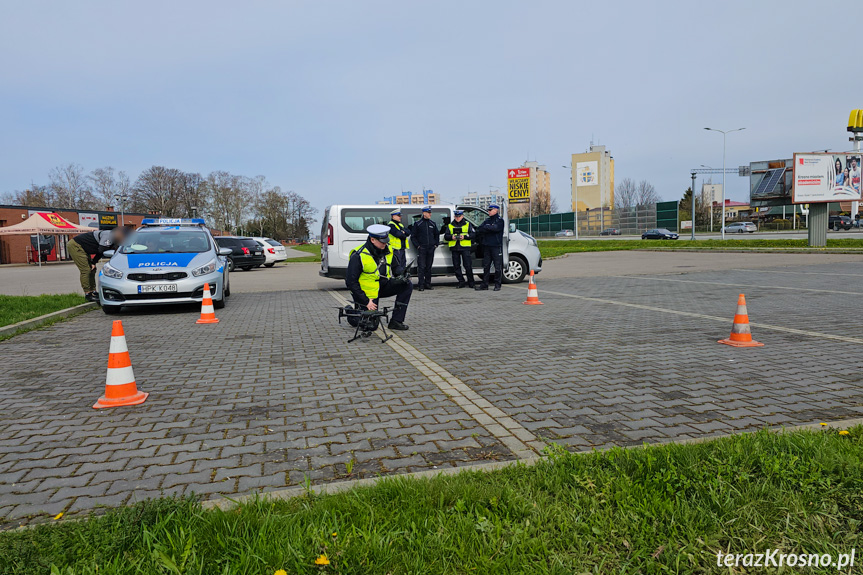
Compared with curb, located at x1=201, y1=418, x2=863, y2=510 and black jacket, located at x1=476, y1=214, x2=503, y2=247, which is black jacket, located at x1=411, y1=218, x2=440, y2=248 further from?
curb, located at x1=201, y1=418, x2=863, y2=510

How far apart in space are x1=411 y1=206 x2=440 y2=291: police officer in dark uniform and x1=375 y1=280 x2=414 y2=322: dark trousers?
546 centimetres

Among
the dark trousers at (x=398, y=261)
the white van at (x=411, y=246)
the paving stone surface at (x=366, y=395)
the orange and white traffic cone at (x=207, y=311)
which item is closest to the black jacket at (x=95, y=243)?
the paving stone surface at (x=366, y=395)

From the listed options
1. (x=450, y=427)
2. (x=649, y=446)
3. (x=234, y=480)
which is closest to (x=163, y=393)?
(x=234, y=480)

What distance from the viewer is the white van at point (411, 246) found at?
1444 cm

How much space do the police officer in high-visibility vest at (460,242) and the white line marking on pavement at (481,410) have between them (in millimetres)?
7546

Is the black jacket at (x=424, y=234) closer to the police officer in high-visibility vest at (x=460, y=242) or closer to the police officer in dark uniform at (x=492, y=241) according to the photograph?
the police officer in high-visibility vest at (x=460, y=242)

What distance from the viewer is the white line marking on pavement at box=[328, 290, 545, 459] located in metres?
3.81

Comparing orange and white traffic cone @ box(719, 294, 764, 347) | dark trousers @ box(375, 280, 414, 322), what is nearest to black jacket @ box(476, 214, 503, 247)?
dark trousers @ box(375, 280, 414, 322)

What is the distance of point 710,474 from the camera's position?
299cm

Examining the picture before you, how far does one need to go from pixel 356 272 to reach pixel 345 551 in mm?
5367

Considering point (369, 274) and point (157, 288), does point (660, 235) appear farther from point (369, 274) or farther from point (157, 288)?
point (369, 274)

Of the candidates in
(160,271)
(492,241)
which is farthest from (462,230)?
(160,271)

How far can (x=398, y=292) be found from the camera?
840 cm

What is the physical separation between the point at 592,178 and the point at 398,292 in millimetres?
121748
